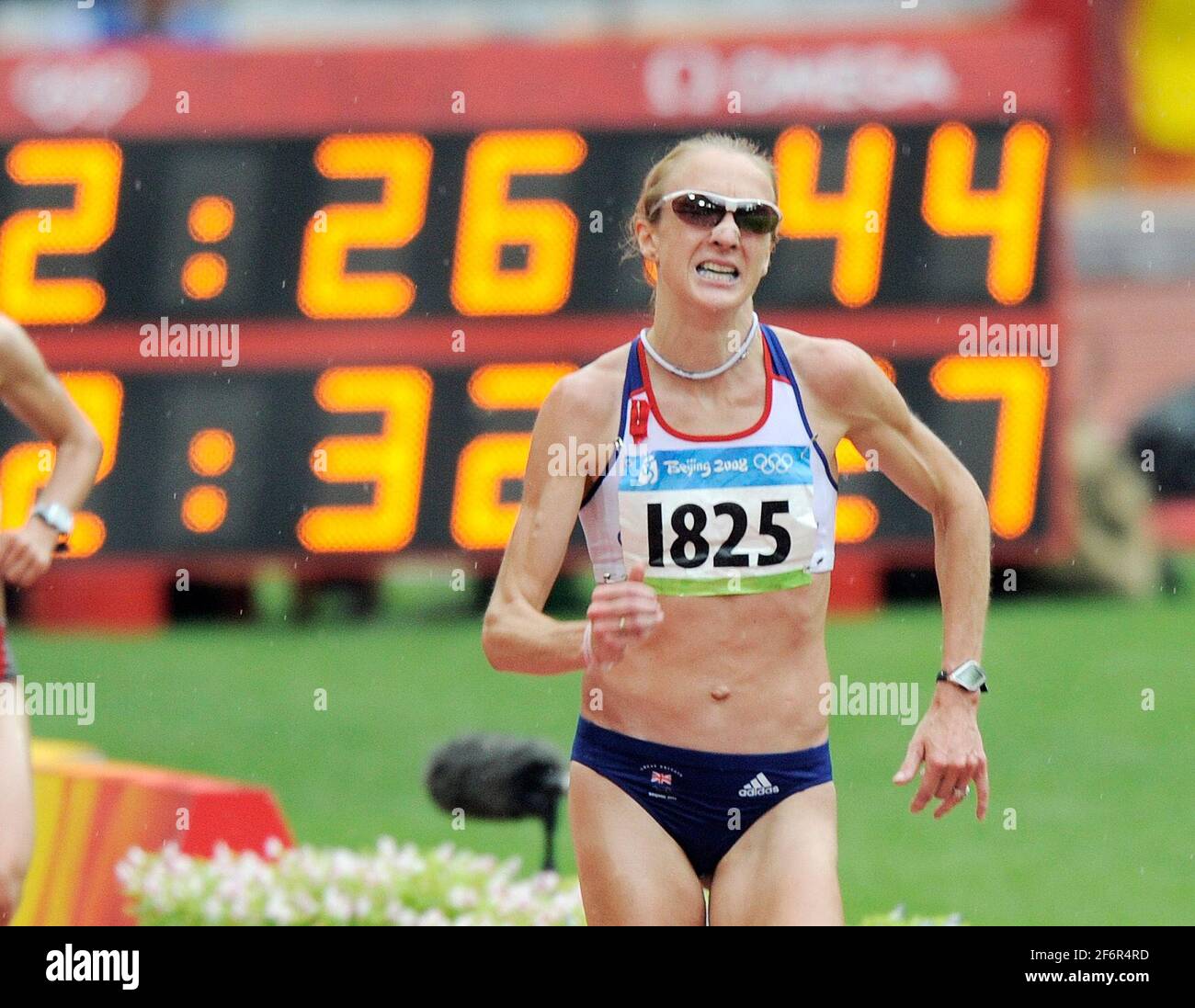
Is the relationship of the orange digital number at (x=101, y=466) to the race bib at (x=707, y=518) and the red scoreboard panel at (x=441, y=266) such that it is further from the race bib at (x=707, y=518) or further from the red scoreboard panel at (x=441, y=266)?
the race bib at (x=707, y=518)

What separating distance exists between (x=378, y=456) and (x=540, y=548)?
30.6 feet

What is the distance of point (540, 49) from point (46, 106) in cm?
316

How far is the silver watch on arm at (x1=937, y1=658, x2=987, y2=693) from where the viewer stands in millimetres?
5070

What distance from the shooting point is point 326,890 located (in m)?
7.51

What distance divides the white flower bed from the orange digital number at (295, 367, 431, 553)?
6627 millimetres

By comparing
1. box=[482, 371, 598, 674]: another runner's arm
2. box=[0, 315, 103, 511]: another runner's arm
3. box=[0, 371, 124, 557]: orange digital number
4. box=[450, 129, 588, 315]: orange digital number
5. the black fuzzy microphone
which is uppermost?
box=[450, 129, 588, 315]: orange digital number

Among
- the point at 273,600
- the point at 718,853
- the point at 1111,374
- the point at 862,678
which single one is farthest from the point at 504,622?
the point at 1111,374

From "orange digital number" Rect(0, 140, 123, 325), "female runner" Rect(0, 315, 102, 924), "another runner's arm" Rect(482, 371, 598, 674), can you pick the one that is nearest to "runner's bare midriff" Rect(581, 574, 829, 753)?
"another runner's arm" Rect(482, 371, 598, 674)

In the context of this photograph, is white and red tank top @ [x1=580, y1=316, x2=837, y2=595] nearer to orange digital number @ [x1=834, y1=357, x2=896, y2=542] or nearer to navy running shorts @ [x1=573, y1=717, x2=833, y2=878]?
navy running shorts @ [x1=573, y1=717, x2=833, y2=878]

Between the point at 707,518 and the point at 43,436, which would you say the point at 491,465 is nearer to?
the point at 43,436

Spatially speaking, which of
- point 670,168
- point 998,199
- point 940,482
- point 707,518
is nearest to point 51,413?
point 670,168
